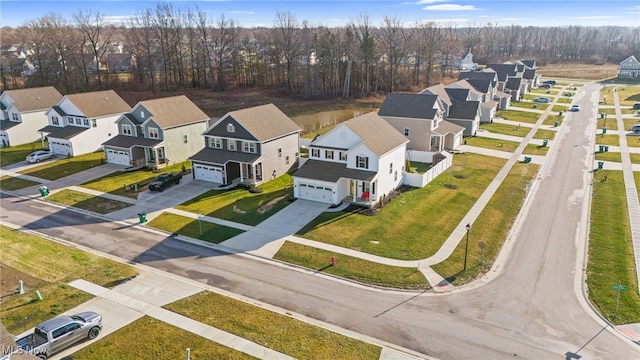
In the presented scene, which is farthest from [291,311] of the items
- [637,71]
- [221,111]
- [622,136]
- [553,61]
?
[553,61]

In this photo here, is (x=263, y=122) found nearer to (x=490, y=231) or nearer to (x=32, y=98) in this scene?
(x=490, y=231)

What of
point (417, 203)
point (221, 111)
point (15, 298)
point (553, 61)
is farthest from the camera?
point (553, 61)

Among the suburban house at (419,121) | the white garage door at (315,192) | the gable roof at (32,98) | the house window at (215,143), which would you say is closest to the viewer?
the white garage door at (315,192)

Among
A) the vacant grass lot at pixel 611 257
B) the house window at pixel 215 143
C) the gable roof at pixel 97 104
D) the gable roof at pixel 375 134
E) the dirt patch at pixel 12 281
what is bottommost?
the vacant grass lot at pixel 611 257

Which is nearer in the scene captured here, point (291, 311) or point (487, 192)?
point (291, 311)

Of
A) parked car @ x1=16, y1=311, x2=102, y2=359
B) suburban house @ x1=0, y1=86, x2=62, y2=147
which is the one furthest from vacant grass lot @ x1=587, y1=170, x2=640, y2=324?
suburban house @ x1=0, y1=86, x2=62, y2=147

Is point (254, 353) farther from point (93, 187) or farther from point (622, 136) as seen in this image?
point (622, 136)

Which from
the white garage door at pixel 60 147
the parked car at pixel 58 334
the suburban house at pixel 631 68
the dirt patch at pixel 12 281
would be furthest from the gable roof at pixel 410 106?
the suburban house at pixel 631 68

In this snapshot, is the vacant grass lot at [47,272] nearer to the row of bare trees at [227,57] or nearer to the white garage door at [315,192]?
the white garage door at [315,192]

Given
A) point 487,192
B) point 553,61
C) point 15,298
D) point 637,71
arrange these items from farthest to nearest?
point 553,61 → point 637,71 → point 487,192 → point 15,298
